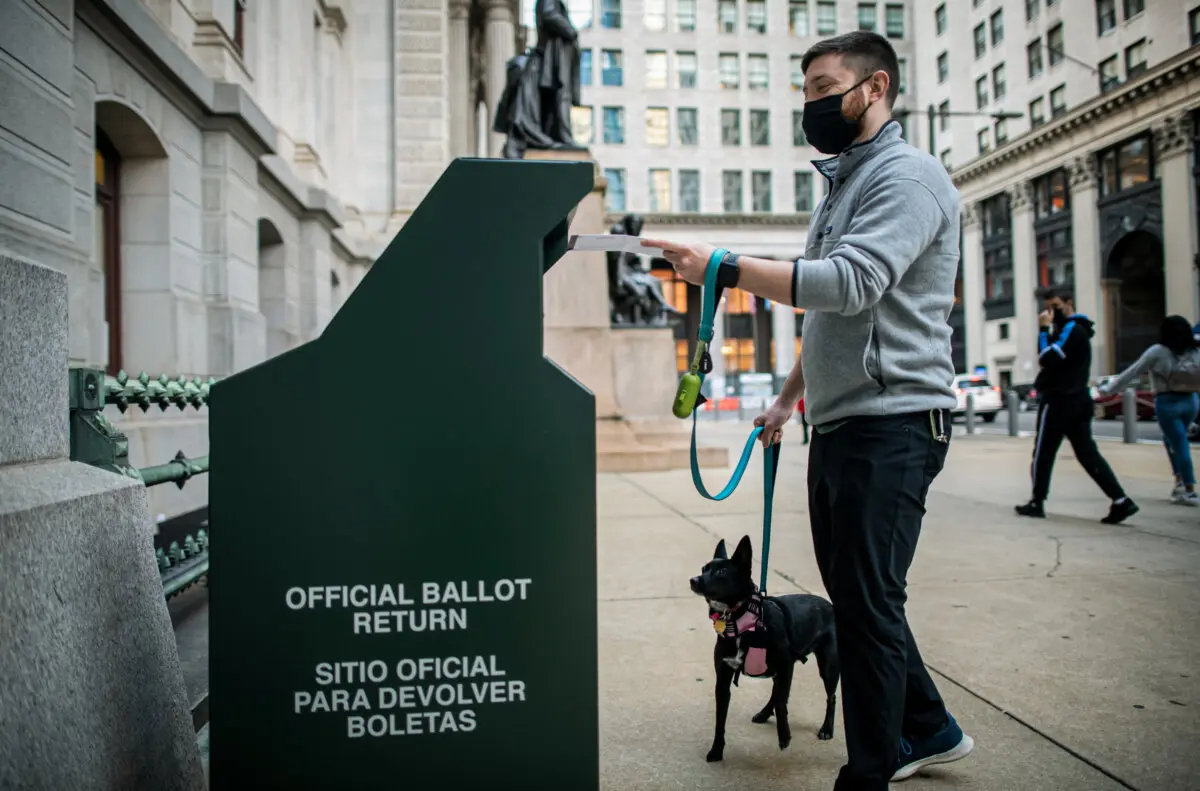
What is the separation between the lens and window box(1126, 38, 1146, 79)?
32.9 meters

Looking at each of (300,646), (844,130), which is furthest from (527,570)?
(844,130)

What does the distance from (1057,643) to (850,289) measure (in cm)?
256

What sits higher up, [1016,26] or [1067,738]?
[1016,26]

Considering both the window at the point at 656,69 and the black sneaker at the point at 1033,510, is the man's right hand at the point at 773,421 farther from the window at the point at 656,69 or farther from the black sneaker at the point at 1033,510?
the window at the point at 656,69

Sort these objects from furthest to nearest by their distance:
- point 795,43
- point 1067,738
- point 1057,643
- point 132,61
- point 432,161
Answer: point 795,43, point 432,161, point 132,61, point 1057,643, point 1067,738

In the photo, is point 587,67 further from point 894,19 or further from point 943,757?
point 943,757

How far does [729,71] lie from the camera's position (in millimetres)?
53469

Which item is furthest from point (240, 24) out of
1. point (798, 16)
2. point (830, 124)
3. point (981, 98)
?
A: point (798, 16)

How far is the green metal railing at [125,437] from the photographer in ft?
8.18

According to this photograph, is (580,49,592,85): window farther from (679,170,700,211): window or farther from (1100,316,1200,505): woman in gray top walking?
(1100,316,1200,505): woman in gray top walking

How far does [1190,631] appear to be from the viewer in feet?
12.0

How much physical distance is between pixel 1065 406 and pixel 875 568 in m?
5.65

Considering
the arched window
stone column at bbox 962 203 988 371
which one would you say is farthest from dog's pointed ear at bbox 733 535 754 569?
stone column at bbox 962 203 988 371

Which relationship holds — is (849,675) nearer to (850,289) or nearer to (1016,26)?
(850,289)
